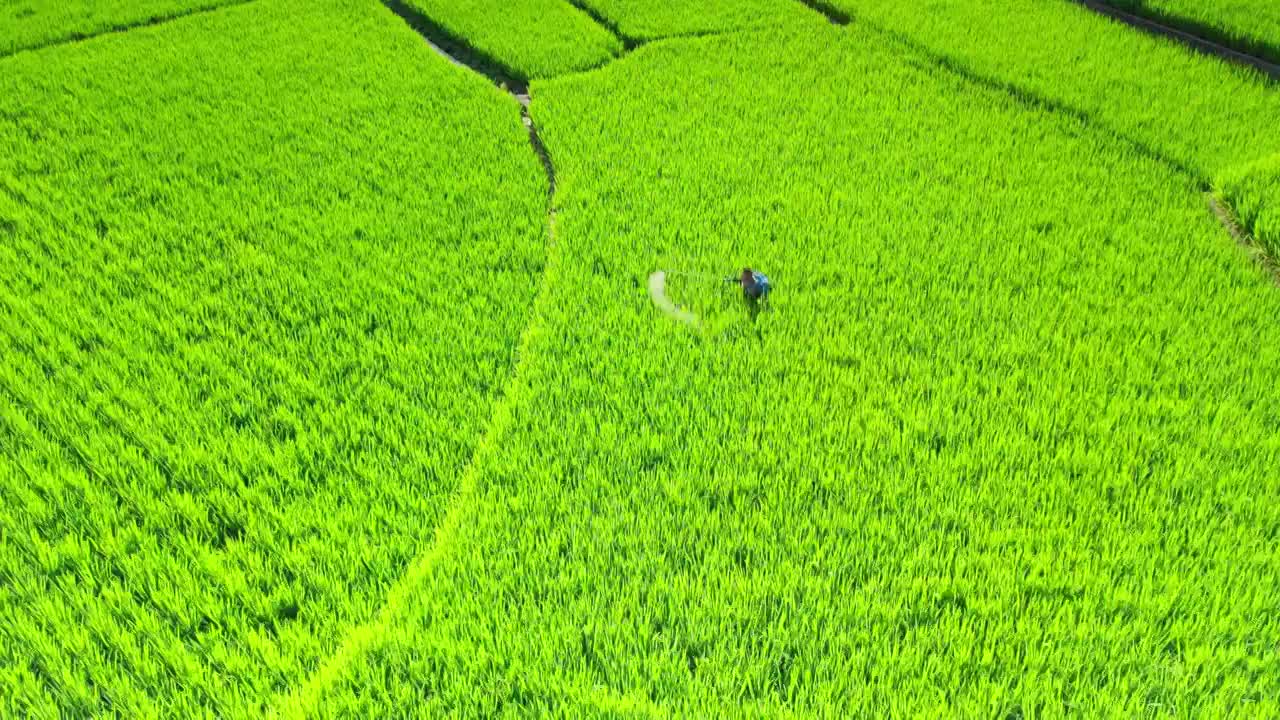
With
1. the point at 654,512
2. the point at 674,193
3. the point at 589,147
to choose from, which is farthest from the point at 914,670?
the point at 589,147

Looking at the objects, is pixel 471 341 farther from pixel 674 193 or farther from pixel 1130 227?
pixel 1130 227

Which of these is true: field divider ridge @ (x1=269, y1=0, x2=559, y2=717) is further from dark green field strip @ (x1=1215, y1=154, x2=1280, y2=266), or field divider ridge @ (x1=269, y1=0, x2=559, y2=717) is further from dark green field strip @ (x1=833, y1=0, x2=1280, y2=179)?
dark green field strip @ (x1=833, y1=0, x2=1280, y2=179)

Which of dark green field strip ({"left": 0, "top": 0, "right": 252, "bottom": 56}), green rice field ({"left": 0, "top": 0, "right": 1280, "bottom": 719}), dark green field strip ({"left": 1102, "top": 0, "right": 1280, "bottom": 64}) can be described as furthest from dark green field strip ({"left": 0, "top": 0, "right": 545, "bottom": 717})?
dark green field strip ({"left": 1102, "top": 0, "right": 1280, "bottom": 64})

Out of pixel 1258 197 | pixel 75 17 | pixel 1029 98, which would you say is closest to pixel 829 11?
pixel 1029 98

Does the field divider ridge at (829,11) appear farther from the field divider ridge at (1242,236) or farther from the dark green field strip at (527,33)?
the field divider ridge at (1242,236)

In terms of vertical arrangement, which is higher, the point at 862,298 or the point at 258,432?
the point at 862,298

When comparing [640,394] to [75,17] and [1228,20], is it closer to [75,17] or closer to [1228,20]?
[1228,20]
